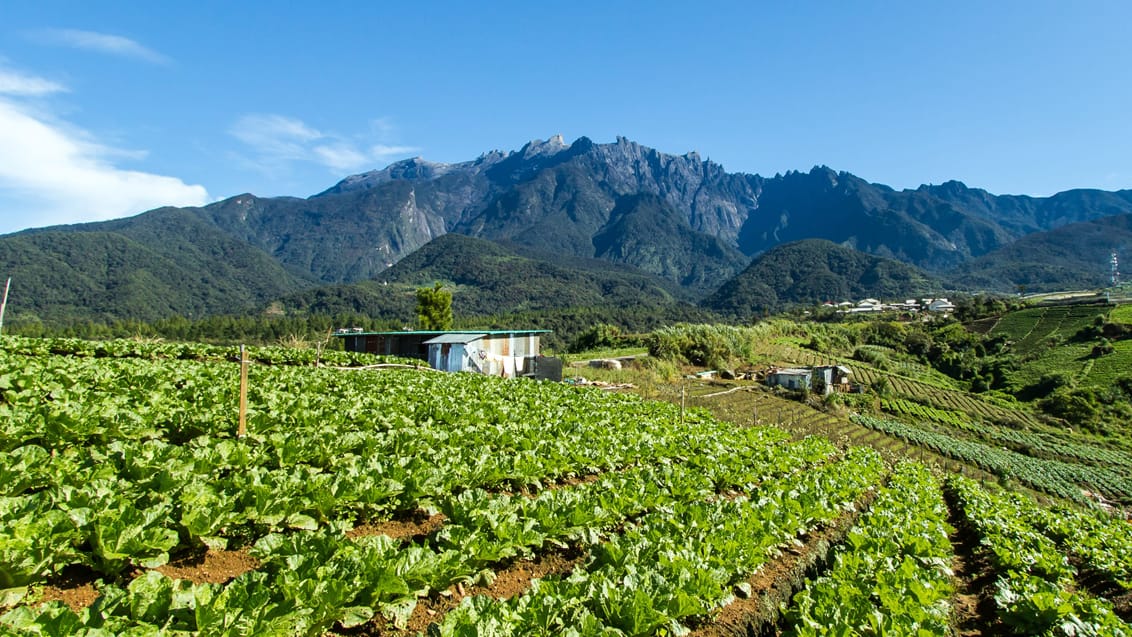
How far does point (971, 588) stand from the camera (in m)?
9.27

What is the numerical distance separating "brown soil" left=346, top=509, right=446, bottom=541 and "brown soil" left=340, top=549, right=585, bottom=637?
3.89 feet

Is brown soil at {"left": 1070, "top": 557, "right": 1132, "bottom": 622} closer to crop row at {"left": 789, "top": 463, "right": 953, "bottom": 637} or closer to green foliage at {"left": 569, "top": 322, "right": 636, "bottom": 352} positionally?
crop row at {"left": 789, "top": 463, "right": 953, "bottom": 637}

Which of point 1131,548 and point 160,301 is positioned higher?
point 160,301

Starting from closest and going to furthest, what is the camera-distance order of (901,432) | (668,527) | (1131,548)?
(668,527)
(1131,548)
(901,432)

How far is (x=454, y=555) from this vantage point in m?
5.52

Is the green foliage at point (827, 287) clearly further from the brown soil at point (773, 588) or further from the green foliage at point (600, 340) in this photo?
the brown soil at point (773, 588)

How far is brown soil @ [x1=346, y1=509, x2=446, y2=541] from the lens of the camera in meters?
7.17

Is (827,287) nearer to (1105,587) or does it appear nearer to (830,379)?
(830,379)

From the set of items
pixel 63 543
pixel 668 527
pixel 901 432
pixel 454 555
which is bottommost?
pixel 901 432

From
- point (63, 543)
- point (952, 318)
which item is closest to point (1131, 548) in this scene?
point (63, 543)

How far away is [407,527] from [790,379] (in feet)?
161

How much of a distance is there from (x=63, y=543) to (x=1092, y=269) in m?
272

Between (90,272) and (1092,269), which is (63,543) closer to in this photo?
(90,272)

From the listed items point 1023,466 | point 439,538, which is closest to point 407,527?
point 439,538
